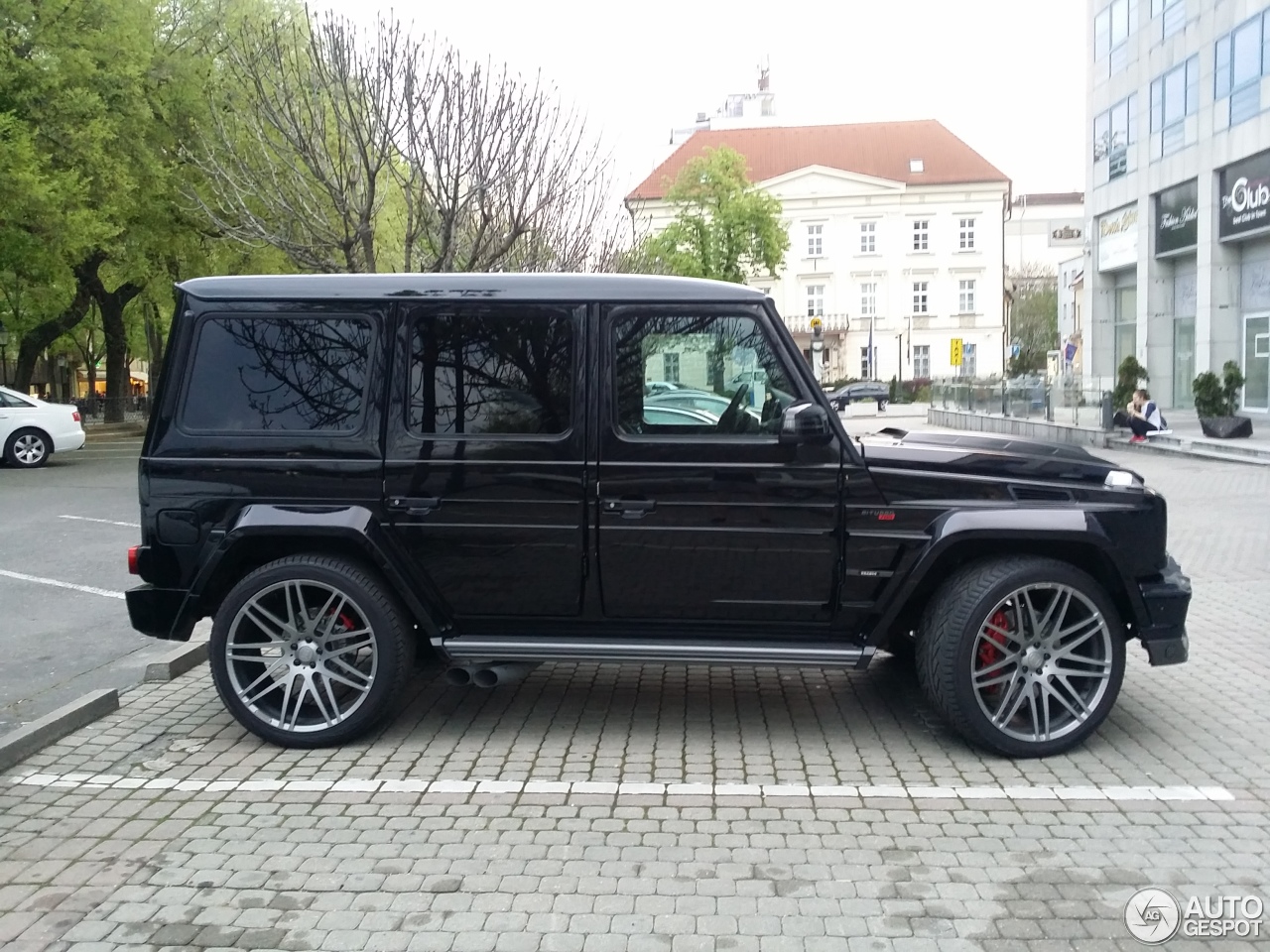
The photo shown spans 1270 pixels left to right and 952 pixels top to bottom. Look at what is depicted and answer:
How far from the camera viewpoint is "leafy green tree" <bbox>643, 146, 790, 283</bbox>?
52.0 meters

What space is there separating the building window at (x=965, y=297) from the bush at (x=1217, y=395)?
175ft

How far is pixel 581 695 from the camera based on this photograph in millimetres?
6328

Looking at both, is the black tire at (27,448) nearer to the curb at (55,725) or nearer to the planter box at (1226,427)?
the curb at (55,725)

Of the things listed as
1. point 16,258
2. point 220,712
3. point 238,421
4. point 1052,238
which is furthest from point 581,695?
point 1052,238

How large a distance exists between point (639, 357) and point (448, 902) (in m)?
2.45

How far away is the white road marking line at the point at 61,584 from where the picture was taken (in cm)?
942

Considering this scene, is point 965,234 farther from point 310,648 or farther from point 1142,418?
point 310,648

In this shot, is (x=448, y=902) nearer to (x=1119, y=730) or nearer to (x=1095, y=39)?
(x=1119, y=730)

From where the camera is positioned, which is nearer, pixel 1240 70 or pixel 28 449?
pixel 28 449

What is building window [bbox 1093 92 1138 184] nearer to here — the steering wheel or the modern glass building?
the modern glass building

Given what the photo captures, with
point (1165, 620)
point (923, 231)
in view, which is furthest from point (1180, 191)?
point (923, 231)

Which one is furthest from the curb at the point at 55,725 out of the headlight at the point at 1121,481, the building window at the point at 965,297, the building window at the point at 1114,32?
the building window at the point at 965,297

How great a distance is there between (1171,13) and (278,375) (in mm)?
34785

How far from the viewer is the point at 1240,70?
2973 cm
